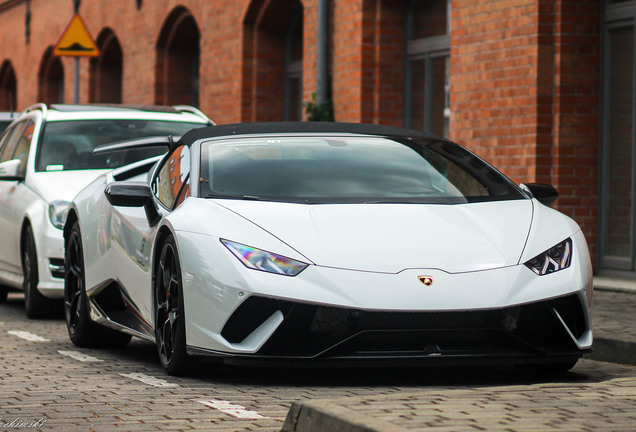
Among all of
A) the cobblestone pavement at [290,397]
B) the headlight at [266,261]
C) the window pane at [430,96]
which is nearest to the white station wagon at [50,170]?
the cobblestone pavement at [290,397]

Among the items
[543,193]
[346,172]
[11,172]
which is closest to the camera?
[346,172]

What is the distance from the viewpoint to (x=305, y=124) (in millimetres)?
8109

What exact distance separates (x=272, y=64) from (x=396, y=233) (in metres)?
13.8

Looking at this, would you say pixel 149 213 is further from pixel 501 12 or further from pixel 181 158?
pixel 501 12

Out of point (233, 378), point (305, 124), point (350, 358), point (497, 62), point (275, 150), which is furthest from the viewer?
point (497, 62)

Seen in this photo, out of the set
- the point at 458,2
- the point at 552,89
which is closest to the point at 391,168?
the point at 552,89

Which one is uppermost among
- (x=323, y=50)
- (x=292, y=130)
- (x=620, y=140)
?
(x=323, y=50)

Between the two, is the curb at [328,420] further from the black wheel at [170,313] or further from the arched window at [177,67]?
the arched window at [177,67]

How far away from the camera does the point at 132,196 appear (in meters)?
7.71

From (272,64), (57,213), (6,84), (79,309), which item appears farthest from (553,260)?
(6,84)

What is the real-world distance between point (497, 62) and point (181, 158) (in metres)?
6.30

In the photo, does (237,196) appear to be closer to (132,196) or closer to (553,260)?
(132,196)

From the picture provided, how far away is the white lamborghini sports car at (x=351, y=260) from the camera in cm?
634

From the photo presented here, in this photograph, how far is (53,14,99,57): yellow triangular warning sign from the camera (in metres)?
19.1
